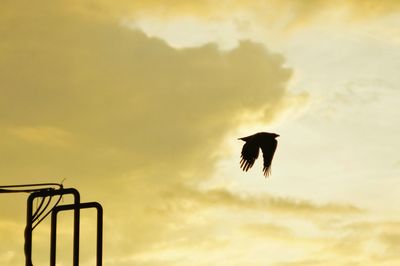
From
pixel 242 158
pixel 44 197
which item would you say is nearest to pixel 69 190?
pixel 44 197

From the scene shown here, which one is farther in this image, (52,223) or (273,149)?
(273,149)

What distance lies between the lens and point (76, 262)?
1359 centimetres

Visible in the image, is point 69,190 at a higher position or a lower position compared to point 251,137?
lower

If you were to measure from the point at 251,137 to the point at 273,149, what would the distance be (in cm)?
96

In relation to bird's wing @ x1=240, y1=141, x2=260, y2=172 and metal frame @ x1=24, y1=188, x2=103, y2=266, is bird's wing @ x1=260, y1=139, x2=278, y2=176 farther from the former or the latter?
metal frame @ x1=24, y1=188, x2=103, y2=266

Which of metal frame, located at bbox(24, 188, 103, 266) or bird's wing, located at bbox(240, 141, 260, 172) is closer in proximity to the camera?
metal frame, located at bbox(24, 188, 103, 266)

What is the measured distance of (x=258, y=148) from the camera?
2595 centimetres

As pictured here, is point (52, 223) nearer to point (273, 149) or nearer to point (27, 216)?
point (27, 216)

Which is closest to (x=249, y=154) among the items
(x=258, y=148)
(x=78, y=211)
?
(x=258, y=148)

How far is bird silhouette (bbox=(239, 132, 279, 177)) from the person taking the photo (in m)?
25.3

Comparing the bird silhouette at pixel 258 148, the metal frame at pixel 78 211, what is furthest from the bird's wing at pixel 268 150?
the metal frame at pixel 78 211

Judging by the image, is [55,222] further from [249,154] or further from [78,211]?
[249,154]

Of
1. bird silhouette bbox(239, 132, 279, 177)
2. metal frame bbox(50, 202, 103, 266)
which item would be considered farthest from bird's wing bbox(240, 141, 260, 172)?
metal frame bbox(50, 202, 103, 266)

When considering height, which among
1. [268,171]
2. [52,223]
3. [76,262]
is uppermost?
[268,171]
